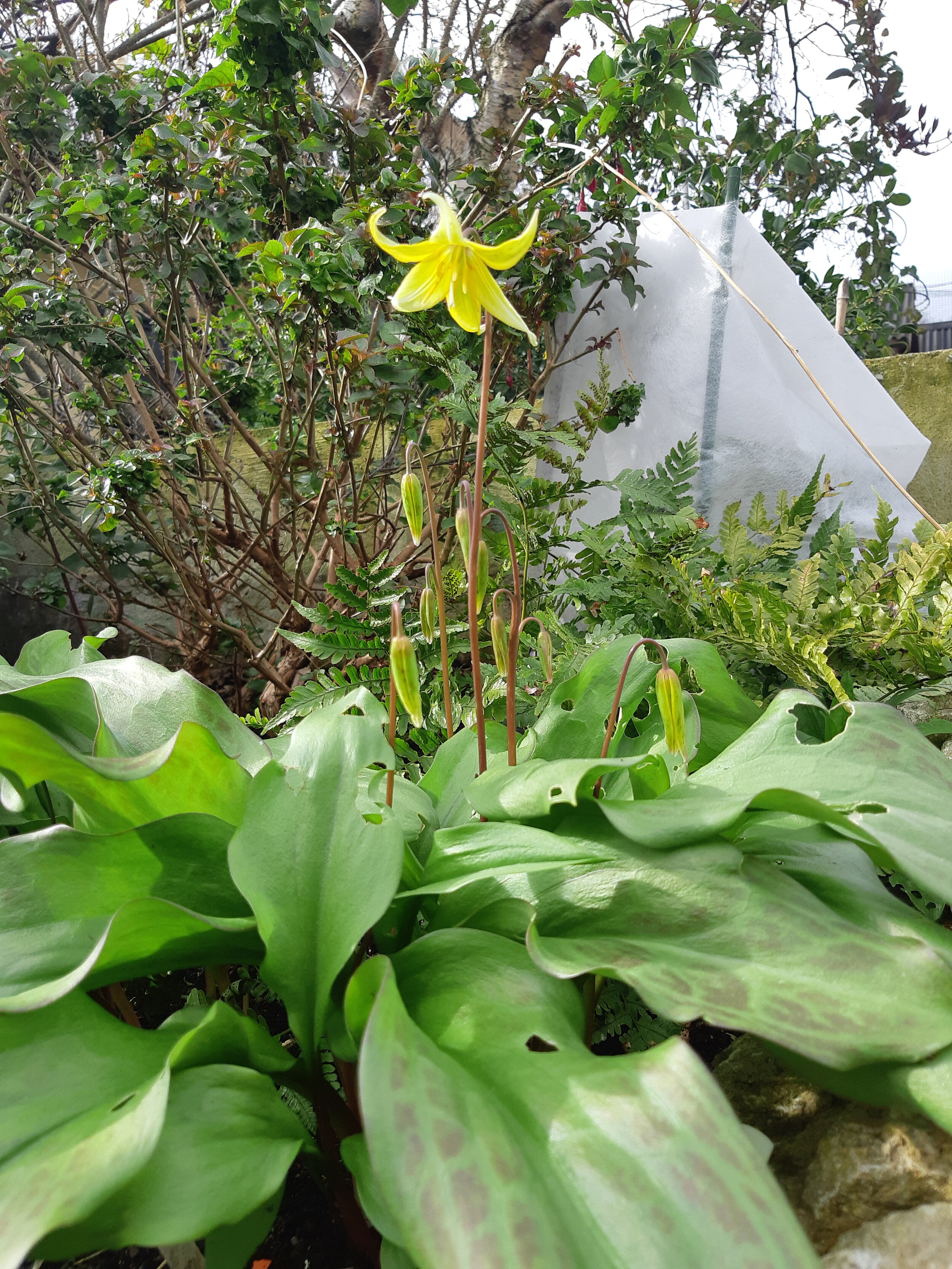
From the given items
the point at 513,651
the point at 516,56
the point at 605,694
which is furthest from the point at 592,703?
the point at 516,56

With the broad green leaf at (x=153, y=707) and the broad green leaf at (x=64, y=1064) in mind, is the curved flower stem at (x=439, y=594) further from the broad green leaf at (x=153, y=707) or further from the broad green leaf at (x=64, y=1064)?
the broad green leaf at (x=64, y=1064)

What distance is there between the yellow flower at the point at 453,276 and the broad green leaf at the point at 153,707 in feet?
1.62

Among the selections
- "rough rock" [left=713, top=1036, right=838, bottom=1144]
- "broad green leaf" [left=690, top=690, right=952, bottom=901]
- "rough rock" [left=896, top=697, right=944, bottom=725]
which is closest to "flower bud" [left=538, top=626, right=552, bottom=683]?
"broad green leaf" [left=690, top=690, right=952, bottom=901]

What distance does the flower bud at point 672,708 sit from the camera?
2.64 feet

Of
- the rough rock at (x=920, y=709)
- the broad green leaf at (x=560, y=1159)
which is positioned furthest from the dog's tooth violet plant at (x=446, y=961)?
the rough rock at (x=920, y=709)

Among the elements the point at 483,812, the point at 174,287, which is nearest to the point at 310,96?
the point at 174,287

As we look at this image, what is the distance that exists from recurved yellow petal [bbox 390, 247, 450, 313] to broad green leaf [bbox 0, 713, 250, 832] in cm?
48

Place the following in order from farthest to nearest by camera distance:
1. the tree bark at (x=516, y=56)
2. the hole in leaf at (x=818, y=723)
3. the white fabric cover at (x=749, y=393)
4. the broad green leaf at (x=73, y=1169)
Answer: the tree bark at (x=516, y=56) → the white fabric cover at (x=749, y=393) → the hole in leaf at (x=818, y=723) → the broad green leaf at (x=73, y=1169)

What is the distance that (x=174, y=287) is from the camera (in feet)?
7.24

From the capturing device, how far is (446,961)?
702 millimetres

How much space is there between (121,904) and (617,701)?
52cm

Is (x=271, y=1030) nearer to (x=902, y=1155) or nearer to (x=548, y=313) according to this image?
(x=902, y=1155)

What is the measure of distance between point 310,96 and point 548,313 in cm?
76

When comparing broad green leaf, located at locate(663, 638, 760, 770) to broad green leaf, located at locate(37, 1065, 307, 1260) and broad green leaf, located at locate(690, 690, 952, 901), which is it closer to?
broad green leaf, located at locate(690, 690, 952, 901)
